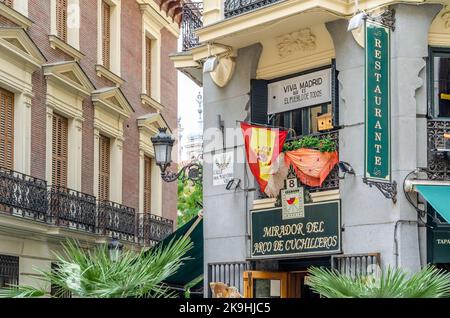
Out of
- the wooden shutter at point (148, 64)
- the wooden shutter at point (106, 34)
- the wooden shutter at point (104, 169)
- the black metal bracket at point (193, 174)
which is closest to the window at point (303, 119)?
the black metal bracket at point (193, 174)

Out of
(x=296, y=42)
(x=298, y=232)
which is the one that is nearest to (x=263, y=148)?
(x=298, y=232)

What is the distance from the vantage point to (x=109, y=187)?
2722 cm

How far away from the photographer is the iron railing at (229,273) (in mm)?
17616

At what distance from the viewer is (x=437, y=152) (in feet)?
51.2

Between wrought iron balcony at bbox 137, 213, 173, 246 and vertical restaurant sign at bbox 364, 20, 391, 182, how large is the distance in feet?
43.6

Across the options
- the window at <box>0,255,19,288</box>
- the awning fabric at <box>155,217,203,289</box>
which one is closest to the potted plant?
the awning fabric at <box>155,217,203,289</box>

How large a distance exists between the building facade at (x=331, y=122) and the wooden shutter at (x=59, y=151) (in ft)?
20.5

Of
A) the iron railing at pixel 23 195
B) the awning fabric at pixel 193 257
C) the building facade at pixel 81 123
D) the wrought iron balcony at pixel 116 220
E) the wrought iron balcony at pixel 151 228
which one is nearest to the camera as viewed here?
the awning fabric at pixel 193 257

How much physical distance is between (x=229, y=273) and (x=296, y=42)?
13.6 ft

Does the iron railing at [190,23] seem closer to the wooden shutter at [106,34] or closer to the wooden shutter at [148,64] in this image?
the wooden shutter at [106,34]

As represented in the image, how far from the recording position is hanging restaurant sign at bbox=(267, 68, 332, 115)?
16984mm
